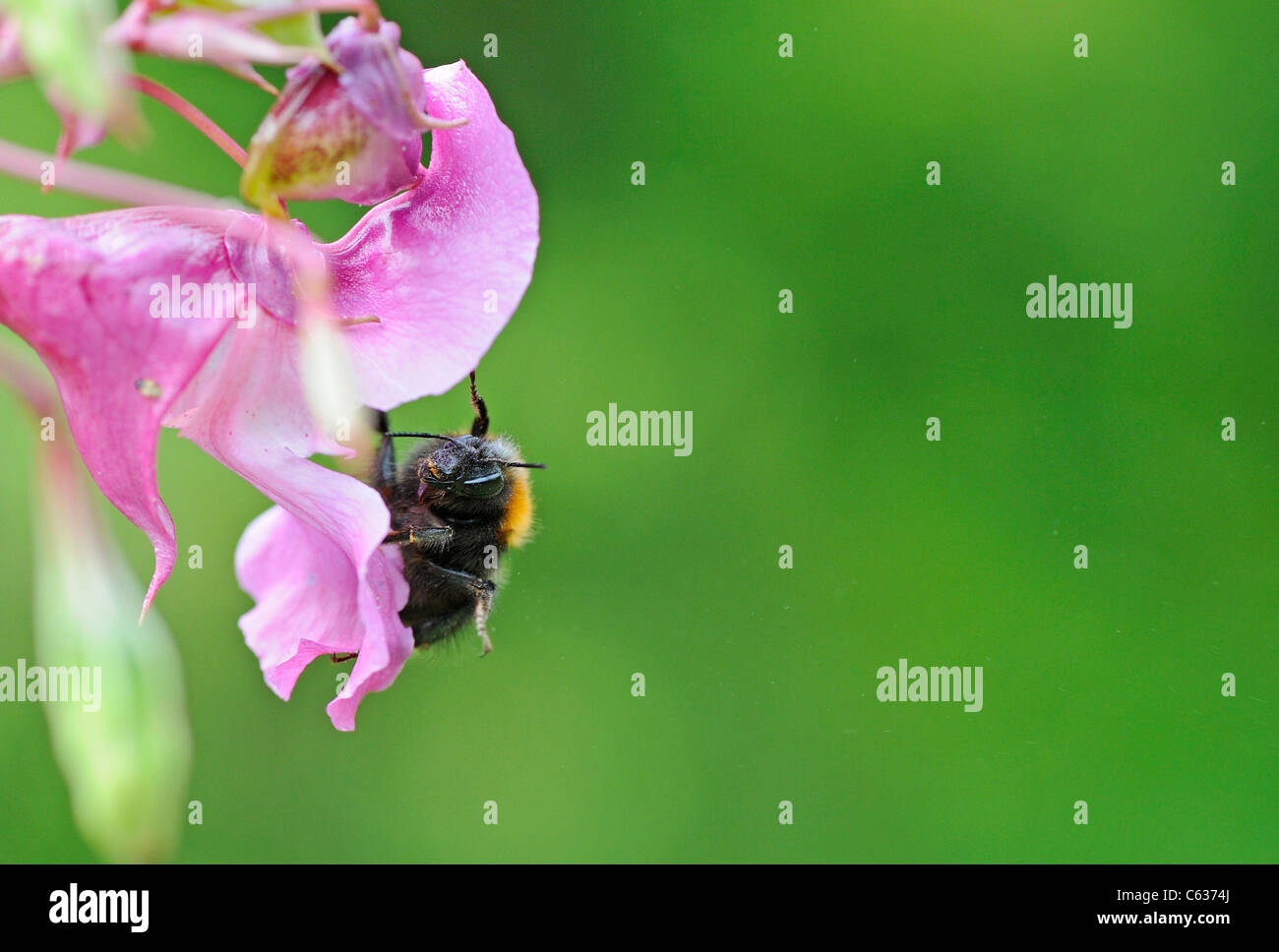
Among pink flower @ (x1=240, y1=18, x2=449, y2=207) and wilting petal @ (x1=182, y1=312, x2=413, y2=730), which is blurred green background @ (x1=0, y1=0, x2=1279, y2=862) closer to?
wilting petal @ (x1=182, y1=312, x2=413, y2=730)

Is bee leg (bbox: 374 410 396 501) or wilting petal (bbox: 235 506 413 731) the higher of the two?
bee leg (bbox: 374 410 396 501)

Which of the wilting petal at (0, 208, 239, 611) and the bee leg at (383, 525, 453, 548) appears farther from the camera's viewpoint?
the bee leg at (383, 525, 453, 548)

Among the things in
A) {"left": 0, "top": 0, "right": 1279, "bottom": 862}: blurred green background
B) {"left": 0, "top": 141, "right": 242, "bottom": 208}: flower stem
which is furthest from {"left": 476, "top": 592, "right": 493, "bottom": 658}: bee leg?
{"left": 0, "top": 0, "right": 1279, "bottom": 862}: blurred green background

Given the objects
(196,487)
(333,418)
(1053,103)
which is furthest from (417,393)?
(1053,103)

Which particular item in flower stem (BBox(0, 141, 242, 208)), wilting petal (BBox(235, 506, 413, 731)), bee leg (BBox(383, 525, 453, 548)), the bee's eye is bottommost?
wilting petal (BBox(235, 506, 413, 731))

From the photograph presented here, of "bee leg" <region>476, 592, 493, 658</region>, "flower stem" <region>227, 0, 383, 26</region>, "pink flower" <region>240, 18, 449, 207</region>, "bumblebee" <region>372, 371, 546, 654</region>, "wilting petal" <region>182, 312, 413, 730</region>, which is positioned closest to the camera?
"flower stem" <region>227, 0, 383, 26</region>

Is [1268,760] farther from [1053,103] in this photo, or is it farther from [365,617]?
[365,617]
